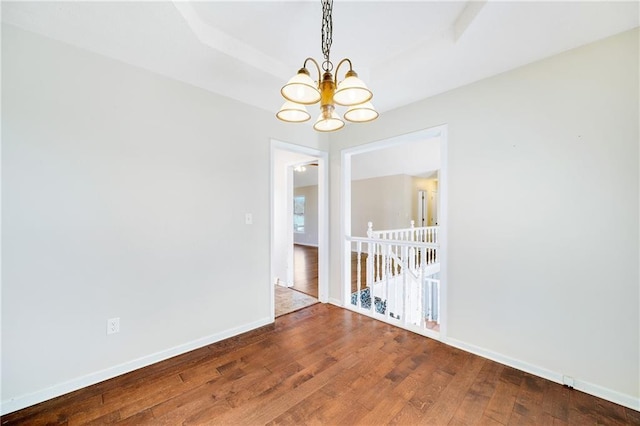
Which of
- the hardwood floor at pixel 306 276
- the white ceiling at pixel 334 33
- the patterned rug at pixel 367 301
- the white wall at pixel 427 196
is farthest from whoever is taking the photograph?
the white wall at pixel 427 196

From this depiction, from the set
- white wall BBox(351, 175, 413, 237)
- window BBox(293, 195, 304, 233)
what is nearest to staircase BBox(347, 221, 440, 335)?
white wall BBox(351, 175, 413, 237)

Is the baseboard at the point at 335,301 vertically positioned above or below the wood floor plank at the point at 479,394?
above

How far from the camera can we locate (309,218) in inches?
394

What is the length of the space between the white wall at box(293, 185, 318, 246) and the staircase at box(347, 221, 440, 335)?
444 centimetres

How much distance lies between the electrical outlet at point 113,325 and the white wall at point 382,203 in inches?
249

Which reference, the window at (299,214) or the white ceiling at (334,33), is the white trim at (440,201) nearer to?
the white ceiling at (334,33)

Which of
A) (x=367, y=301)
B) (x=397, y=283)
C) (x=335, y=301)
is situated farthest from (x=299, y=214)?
(x=335, y=301)

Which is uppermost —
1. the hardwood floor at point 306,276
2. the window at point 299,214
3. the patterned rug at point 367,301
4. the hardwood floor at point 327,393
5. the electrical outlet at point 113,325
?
the window at point 299,214

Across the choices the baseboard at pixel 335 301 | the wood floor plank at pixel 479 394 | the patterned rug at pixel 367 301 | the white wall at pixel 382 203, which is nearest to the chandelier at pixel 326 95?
the wood floor plank at pixel 479 394

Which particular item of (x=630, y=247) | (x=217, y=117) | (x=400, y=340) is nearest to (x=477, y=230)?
(x=630, y=247)

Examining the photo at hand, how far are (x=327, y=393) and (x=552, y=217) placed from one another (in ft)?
6.62

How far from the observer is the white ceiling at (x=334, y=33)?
1510 mm

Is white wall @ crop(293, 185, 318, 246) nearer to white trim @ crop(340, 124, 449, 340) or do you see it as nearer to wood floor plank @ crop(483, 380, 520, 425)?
white trim @ crop(340, 124, 449, 340)

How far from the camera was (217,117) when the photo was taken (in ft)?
7.98
